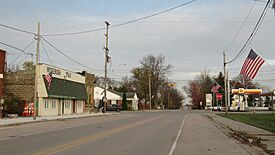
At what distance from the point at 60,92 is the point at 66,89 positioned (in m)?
2.41

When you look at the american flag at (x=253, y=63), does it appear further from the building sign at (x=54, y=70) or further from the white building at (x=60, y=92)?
the building sign at (x=54, y=70)

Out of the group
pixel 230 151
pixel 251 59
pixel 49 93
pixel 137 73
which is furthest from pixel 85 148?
pixel 137 73

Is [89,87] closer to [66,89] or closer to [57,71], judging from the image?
[66,89]

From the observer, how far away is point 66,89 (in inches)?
1796

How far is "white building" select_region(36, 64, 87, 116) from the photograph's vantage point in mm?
39344

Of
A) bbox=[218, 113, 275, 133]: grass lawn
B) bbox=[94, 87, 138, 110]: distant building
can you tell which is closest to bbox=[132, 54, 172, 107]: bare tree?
bbox=[94, 87, 138, 110]: distant building

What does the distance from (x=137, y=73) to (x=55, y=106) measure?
56.6m

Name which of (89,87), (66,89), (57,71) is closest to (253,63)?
(57,71)

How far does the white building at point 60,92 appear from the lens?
1549 inches

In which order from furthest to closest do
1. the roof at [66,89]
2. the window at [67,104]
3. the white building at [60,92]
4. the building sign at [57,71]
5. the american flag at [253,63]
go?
the window at [67,104] < the building sign at [57,71] < the roof at [66,89] < the white building at [60,92] < the american flag at [253,63]

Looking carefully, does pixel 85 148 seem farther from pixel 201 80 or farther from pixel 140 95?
pixel 201 80

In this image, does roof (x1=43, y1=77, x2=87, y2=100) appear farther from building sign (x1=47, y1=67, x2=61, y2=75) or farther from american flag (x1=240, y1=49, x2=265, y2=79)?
american flag (x1=240, y1=49, x2=265, y2=79)

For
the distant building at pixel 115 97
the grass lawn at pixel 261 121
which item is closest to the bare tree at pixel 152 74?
the distant building at pixel 115 97

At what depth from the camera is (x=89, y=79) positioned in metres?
59.8
